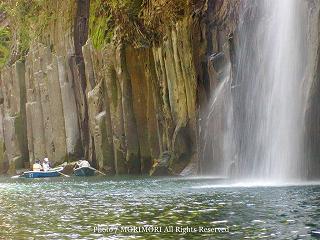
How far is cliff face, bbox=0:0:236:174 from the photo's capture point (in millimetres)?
44219

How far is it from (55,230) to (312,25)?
59.1 feet

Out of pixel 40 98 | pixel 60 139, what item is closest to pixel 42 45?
pixel 40 98

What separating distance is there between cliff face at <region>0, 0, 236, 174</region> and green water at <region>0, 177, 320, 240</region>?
1939 centimetres

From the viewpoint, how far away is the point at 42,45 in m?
64.5

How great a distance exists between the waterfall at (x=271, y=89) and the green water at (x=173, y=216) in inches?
274

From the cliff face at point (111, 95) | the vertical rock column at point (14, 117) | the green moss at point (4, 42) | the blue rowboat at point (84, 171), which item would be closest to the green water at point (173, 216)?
the cliff face at point (111, 95)

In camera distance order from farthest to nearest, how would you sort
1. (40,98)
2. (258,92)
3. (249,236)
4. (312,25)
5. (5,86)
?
(5,86) → (40,98) → (258,92) → (312,25) → (249,236)

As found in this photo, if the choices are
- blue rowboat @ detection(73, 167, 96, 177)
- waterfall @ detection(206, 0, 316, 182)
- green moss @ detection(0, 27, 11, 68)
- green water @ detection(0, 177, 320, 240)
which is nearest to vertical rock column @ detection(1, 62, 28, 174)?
green moss @ detection(0, 27, 11, 68)

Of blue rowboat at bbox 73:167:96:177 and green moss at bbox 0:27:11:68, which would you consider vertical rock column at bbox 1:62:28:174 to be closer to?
green moss at bbox 0:27:11:68

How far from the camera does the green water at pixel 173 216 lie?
43.9ft

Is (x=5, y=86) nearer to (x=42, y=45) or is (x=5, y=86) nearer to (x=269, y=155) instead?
(x=42, y=45)

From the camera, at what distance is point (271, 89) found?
Result: 107ft

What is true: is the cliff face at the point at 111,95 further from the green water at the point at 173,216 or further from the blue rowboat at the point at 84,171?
the green water at the point at 173,216

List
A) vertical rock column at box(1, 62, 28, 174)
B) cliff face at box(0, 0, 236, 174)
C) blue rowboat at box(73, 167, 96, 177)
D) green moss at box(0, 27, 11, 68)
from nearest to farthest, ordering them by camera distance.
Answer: cliff face at box(0, 0, 236, 174) → blue rowboat at box(73, 167, 96, 177) → vertical rock column at box(1, 62, 28, 174) → green moss at box(0, 27, 11, 68)
